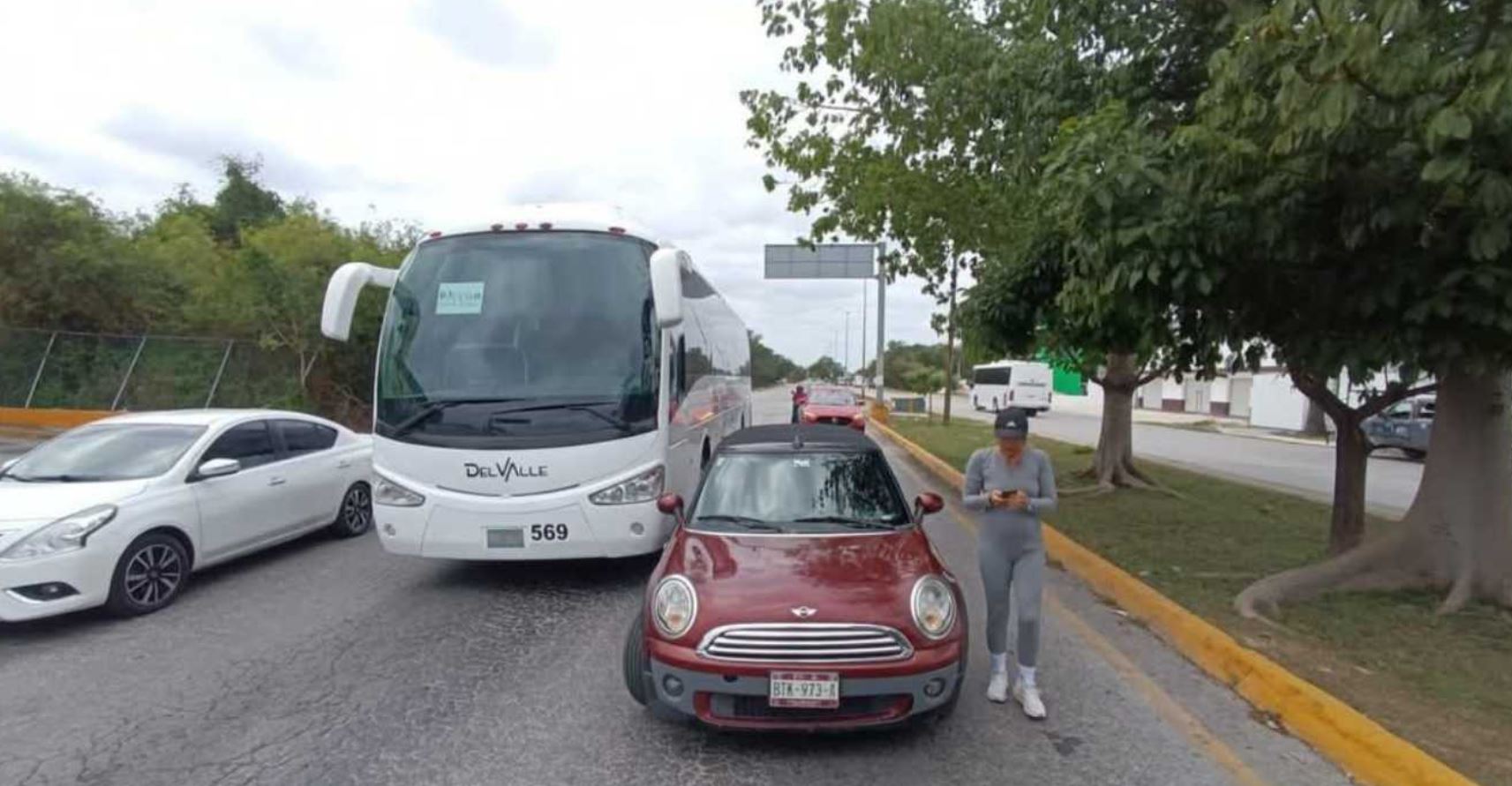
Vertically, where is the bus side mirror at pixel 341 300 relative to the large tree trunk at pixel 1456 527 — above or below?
above

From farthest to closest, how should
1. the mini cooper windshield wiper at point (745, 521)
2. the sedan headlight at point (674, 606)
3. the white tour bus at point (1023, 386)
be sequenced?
the white tour bus at point (1023, 386)
the mini cooper windshield wiper at point (745, 521)
the sedan headlight at point (674, 606)

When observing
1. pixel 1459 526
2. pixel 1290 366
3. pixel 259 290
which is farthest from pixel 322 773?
pixel 259 290

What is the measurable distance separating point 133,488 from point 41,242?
17876 mm

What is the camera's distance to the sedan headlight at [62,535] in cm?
559

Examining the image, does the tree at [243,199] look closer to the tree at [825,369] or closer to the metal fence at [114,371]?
the metal fence at [114,371]

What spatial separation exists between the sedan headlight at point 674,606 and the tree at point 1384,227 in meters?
3.76

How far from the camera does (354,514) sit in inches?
361

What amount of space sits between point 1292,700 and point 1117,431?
31.4 ft

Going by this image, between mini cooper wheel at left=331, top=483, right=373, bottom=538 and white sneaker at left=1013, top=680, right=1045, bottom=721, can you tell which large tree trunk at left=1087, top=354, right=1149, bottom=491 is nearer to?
white sneaker at left=1013, top=680, right=1045, bottom=721

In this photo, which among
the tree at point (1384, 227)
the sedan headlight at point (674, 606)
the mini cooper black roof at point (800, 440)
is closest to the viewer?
the sedan headlight at point (674, 606)

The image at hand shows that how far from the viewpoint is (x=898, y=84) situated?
12.1 m

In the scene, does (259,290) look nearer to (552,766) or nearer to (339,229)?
(339,229)

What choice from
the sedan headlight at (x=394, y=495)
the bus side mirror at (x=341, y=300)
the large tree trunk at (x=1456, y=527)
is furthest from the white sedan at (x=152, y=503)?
the large tree trunk at (x=1456, y=527)

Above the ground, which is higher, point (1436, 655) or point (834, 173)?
point (834, 173)
